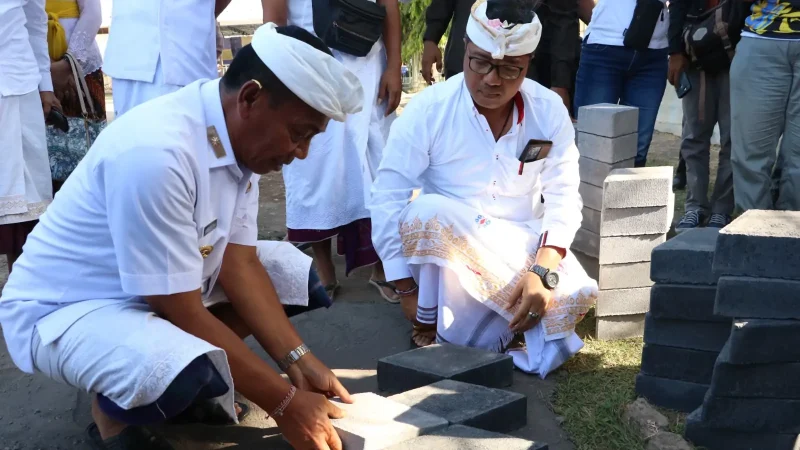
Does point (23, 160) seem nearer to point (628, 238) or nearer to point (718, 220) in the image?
point (628, 238)

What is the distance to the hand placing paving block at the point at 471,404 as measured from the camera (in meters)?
2.51

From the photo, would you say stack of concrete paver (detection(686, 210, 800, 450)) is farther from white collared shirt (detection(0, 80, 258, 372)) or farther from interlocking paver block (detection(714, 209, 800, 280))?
white collared shirt (detection(0, 80, 258, 372))

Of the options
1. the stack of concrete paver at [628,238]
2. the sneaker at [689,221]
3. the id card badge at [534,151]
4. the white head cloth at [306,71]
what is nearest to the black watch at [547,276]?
the stack of concrete paver at [628,238]

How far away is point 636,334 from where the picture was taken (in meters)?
3.46

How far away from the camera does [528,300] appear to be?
3104 millimetres

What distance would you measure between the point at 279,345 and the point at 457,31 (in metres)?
2.63

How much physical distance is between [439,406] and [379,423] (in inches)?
10.6

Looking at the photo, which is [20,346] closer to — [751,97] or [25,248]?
[25,248]

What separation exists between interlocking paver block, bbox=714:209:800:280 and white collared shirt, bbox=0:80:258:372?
1.33 meters

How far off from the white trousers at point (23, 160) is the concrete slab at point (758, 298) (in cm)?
296

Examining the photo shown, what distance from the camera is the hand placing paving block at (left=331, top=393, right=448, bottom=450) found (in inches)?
88.8

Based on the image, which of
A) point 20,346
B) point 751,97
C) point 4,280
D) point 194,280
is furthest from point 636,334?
point 4,280

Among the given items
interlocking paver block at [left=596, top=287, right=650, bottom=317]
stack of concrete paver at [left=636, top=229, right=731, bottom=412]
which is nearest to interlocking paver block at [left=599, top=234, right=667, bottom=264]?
interlocking paver block at [left=596, top=287, right=650, bottom=317]

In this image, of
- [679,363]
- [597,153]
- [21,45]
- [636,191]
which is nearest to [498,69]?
[636,191]
